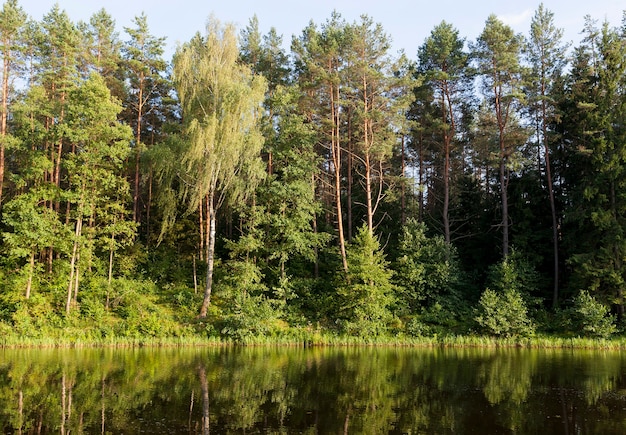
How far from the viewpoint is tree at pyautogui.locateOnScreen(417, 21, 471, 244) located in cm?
3098

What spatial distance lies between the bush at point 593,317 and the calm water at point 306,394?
16.8ft

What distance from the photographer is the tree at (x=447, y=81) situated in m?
31.0

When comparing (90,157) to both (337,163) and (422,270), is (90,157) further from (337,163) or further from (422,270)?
(422,270)

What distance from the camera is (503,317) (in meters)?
24.9

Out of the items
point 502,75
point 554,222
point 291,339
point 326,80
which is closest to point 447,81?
point 502,75

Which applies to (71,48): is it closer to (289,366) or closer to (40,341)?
(40,341)

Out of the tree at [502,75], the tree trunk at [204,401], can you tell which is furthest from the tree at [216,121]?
the tree at [502,75]

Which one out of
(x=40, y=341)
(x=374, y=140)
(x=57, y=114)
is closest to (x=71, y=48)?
(x=57, y=114)

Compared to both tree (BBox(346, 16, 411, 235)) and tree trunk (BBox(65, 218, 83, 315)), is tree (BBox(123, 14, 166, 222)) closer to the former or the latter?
tree trunk (BBox(65, 218, 83, 315))

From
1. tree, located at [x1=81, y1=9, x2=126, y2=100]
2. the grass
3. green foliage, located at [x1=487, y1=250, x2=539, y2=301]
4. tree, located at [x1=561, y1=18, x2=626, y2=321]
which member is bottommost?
the grass

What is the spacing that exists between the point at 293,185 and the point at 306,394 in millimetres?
17871

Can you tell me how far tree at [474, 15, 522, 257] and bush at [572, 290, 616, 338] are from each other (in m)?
4.96

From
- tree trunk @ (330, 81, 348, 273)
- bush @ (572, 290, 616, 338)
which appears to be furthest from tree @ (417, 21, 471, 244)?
bush @ (572, 290, 616, 338)

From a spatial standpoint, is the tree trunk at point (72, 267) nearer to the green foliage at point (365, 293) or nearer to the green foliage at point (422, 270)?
the green foliage at point (365, 293)
